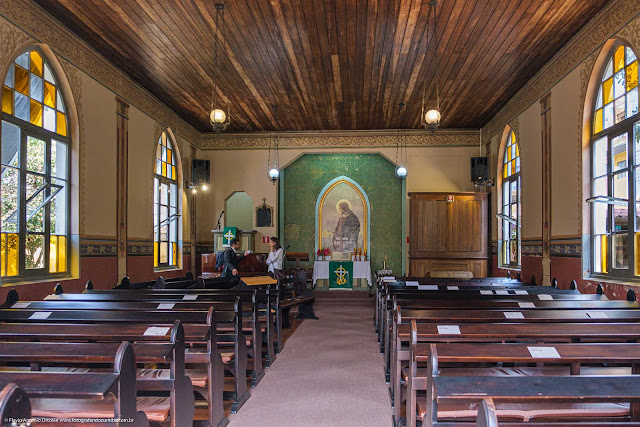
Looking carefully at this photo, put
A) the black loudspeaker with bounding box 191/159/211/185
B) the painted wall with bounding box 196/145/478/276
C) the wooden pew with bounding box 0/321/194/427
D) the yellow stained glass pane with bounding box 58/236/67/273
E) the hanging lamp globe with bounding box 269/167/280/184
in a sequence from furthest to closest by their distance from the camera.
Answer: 1. the painted wall with bounding box 196/145/478/276
2. the hanging lamp globe with bounding box 269/167/280/184
3. the black loudspeaker with bounding box 191/159/211/185
4. the yellow stained glass pane with bounding box 58/236/67/273
5. the wooden pew with bounding box 0/321/194/427

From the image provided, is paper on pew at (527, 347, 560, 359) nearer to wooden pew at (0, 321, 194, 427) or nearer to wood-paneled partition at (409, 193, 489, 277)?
wooden pew at (0, 321, 194, 427)

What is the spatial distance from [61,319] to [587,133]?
648 centimetres

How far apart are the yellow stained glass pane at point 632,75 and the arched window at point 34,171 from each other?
23.4 ft

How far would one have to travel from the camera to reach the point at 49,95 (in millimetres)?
6430

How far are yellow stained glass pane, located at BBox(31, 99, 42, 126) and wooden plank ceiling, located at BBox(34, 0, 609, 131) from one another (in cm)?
117

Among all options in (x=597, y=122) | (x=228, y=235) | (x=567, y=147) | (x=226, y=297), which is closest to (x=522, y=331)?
(x=226, y=297)

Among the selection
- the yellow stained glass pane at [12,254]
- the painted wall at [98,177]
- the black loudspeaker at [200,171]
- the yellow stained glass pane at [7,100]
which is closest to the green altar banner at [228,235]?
the black loudspeaker at [200,171]

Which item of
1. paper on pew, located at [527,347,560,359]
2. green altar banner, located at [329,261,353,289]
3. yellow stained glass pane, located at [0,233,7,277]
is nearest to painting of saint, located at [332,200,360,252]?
green altar banner, located at [329,261,353,289]

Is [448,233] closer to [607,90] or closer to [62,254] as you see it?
[607,90]

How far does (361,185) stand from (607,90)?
7.23 m

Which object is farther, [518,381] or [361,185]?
[361,185]

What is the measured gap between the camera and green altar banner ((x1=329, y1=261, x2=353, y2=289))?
11836 millimetres

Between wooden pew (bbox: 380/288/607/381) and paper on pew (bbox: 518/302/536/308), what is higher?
paper on pew (bbox: 518/302/536/308)

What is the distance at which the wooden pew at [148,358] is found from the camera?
2396 mm
